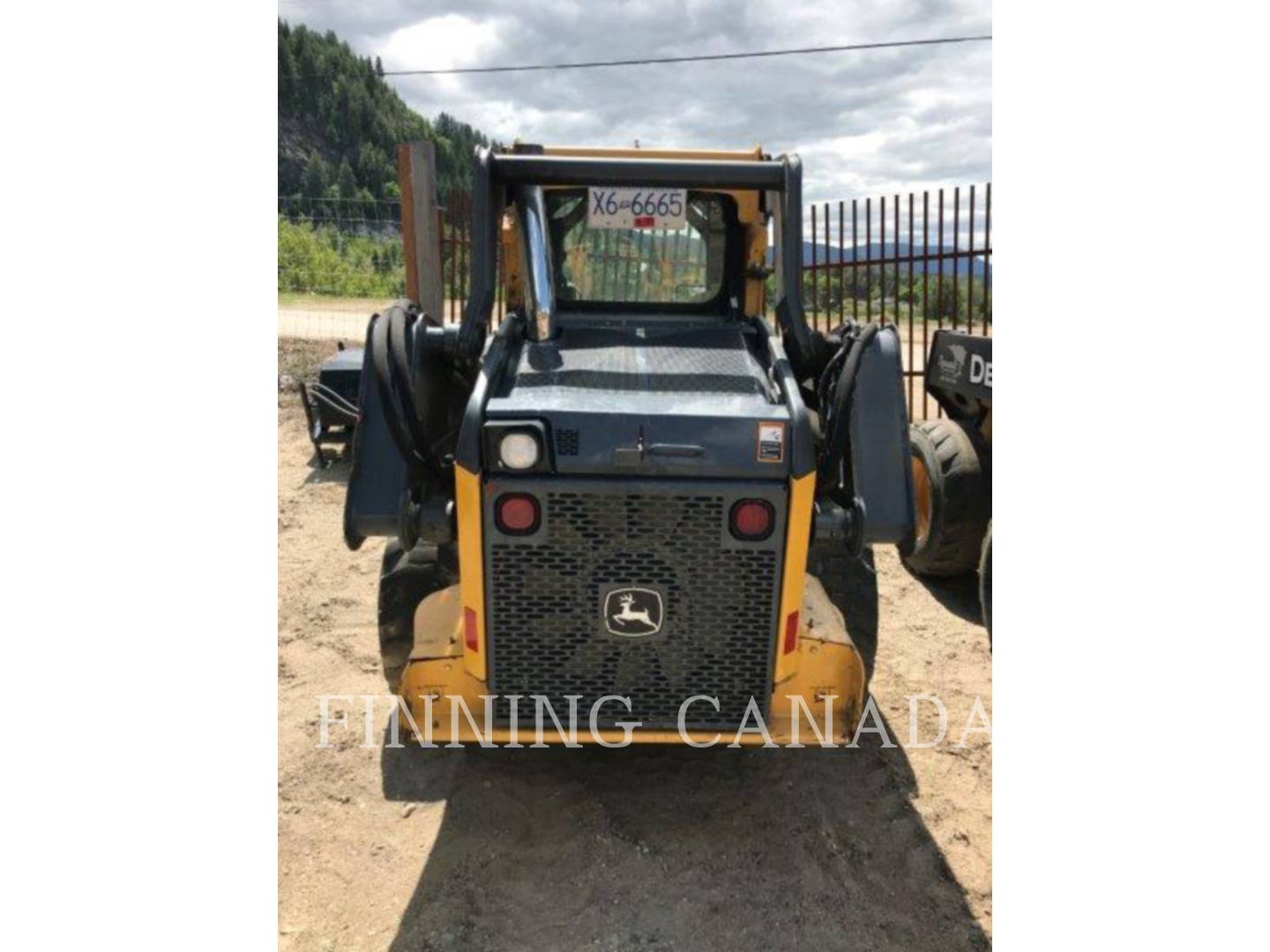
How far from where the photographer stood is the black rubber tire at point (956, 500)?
5.23 metres

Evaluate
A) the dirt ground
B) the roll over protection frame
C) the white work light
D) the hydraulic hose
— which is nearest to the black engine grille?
the white work light

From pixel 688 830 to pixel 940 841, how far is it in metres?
0.91

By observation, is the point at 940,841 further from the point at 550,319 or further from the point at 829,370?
the point at 550,319

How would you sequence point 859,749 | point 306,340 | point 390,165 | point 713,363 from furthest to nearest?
point 390,165 < point 306,340 < point 859,749 < point 713,363

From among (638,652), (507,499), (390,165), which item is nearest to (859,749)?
(638,652)

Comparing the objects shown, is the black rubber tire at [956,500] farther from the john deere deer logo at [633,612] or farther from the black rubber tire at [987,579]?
the john deere deer logo at [633,612]

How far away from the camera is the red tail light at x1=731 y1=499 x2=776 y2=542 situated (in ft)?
9.72

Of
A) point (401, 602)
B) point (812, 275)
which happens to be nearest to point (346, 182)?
point (812, 275)

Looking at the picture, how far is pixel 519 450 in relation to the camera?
114 inches

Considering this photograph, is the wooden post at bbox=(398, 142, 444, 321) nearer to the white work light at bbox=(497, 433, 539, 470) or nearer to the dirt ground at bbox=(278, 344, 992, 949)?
the dirt ground at bbox=(278, 344, 992, 949)

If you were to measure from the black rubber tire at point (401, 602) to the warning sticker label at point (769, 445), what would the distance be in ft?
5.23

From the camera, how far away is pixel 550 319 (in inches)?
149

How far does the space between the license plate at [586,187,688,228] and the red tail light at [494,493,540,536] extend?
1.43m

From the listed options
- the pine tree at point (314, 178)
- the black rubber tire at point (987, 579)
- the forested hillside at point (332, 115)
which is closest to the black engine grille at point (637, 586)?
the black rubber tire at point (987, 579)
